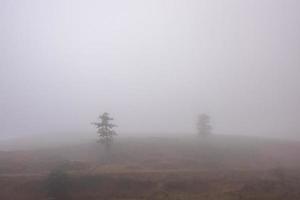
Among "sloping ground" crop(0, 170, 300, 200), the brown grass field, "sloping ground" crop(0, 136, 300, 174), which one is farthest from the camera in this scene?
"sloping ground" crop(0, 136, 300, 174)

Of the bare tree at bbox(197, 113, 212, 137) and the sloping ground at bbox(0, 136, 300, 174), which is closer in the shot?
the sloping ground at bbox(0, 136, 300, 174)

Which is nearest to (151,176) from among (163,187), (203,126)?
(163,187)

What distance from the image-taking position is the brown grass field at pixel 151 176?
1631 inches

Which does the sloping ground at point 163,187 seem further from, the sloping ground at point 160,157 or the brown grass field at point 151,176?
the sloping ground at point 160,157

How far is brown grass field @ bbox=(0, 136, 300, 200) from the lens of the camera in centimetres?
4144

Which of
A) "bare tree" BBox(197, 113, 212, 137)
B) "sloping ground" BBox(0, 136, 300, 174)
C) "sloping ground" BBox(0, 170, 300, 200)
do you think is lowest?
"sloping ground" BBox(0, 170, 300, 200)

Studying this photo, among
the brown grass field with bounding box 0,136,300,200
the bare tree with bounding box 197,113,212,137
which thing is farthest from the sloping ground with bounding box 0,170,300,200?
the bare tree with bounding box 197,113,212,137

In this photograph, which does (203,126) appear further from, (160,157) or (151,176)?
(151,176)

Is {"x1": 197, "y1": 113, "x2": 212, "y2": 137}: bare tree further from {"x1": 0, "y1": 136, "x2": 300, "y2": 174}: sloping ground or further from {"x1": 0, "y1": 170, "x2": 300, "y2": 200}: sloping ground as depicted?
{"x1": 0, "y1": 170, "x2": 300, "y2": 200}: sloping ground

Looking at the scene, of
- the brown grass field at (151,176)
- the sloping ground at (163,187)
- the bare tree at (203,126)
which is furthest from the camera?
the bare tree at (203,126)

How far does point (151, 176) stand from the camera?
45406 millimetres

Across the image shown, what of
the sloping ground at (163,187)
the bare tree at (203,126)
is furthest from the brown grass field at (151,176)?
the bare tree at (203,126)

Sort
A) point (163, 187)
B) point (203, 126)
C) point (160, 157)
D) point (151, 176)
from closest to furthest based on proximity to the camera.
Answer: point (163, 187) < point (151, 176) < point (160, 157) < point (203, 126)

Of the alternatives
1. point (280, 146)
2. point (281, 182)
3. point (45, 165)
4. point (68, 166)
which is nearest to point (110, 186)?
point (68, 166)
